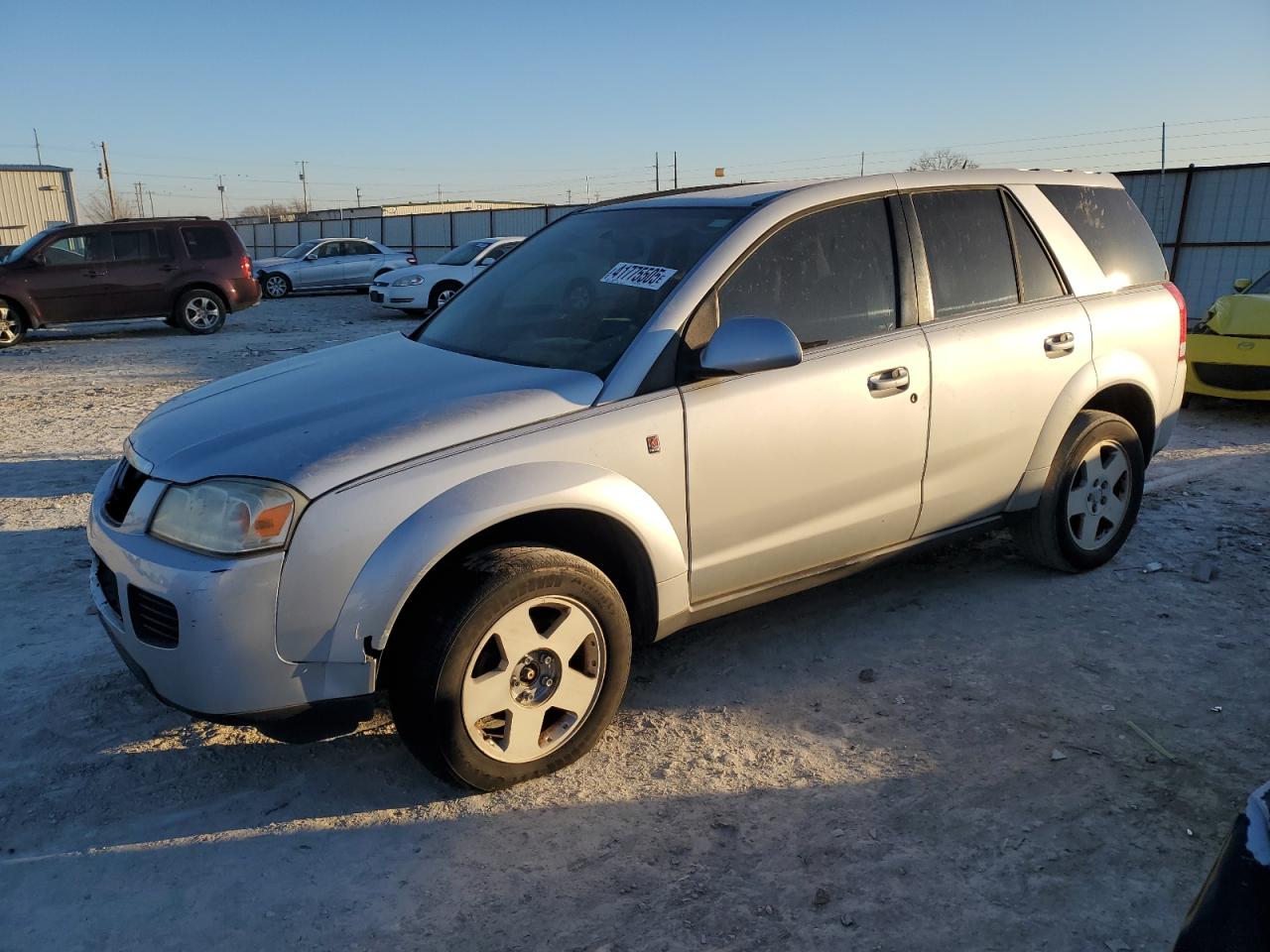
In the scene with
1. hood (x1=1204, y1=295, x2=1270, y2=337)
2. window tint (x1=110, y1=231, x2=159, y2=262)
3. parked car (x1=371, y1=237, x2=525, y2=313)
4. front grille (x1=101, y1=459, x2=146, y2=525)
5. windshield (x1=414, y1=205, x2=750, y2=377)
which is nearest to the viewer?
front grille (x1=101, y1=459, x2=146, y2=525)

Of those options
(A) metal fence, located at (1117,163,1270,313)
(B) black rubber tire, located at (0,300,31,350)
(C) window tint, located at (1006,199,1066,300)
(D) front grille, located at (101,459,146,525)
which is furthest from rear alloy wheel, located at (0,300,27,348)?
(A) metal fence, located at (1117,163,1270,313)

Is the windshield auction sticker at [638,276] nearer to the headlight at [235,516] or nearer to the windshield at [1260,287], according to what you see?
the headlight at [235,516]

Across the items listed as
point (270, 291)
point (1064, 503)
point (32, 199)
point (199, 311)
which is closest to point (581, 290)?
point (1064, 503)

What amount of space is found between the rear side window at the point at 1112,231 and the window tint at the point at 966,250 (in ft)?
1.55

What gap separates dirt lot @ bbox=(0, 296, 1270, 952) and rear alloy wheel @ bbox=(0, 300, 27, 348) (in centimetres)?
1143

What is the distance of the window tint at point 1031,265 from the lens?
423cm

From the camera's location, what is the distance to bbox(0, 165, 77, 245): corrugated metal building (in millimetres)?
33406

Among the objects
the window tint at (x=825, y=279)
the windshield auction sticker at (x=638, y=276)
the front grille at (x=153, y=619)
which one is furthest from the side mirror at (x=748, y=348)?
the front grille at (x=153, y=619)

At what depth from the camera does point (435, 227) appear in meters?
32.1

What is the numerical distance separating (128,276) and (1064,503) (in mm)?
14518

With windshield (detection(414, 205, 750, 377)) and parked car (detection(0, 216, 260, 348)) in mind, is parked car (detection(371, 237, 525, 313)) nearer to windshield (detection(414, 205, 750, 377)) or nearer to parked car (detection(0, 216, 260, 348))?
parked car (detection(0, 216, 260, 348))

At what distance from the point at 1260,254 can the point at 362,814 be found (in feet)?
53.5

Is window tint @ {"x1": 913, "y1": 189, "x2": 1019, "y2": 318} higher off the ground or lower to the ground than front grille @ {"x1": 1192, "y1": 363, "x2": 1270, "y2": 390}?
higher

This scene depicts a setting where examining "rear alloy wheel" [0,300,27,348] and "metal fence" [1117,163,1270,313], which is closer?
"rear alloy wheel" [0,300,27,348]
